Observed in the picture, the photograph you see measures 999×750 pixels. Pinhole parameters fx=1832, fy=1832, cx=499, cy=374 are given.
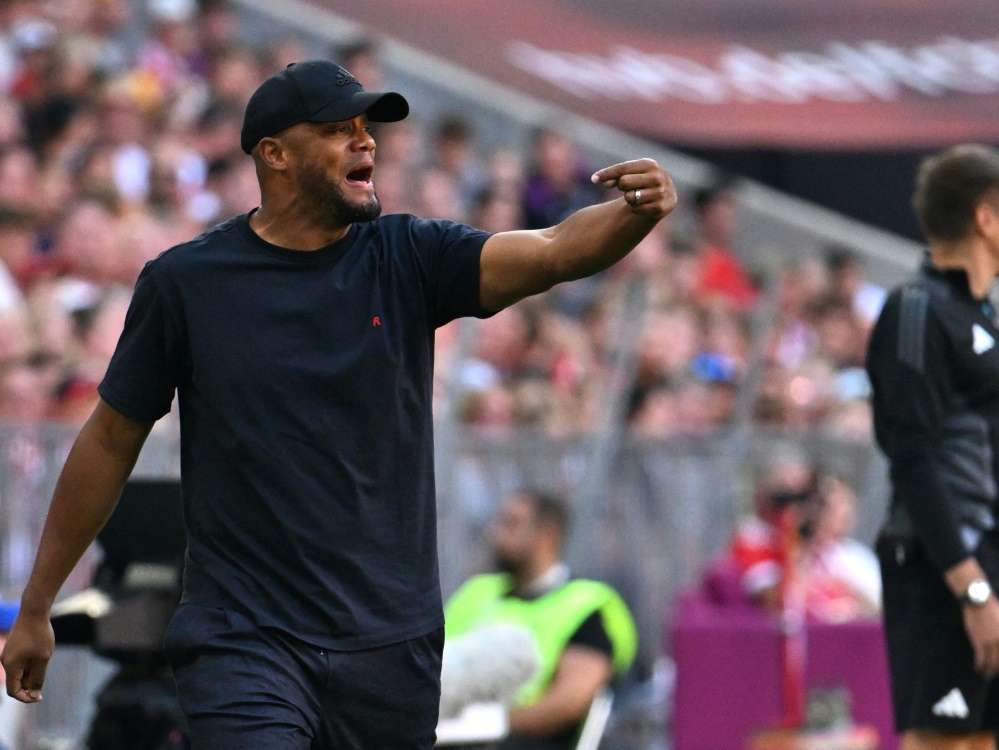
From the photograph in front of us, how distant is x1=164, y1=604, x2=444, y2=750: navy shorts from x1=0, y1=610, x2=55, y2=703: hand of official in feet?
1.29

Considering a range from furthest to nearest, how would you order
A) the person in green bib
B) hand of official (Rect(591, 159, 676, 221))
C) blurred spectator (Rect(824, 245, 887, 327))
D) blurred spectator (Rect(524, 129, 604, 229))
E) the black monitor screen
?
blurred spectator (Rect(824, 245, 887, 327)) < blurred spectator (Rect(524, 129, 604, 229)) < the person in green bib < the black monitor screen < hand of official (Rect(591, 159, 676, 221))

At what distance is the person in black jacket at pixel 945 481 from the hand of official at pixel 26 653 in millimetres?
2297

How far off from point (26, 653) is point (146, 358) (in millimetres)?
758

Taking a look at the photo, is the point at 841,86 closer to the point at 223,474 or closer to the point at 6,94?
the point at 6,94

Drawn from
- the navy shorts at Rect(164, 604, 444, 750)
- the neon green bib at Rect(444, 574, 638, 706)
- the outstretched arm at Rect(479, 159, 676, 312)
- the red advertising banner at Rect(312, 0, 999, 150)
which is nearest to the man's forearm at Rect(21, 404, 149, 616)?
the navy shorts at Rect(164, 604, 444, 750)

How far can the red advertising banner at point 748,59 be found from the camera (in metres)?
12.7

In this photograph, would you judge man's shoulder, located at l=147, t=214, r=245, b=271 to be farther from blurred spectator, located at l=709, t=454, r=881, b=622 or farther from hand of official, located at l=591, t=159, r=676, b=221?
blurred spectator, located at l=709, t=454, r=881, b=622

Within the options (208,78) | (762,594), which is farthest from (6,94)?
(762,594)

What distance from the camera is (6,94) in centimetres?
1060

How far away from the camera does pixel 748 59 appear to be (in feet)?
43.7

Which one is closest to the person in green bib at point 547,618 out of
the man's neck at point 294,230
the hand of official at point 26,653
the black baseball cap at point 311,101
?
the hand of official at point 26,653

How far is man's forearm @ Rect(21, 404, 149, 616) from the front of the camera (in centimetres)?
413

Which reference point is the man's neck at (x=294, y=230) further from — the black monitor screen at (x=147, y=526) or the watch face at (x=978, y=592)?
the watch face at (x=978, y=592)

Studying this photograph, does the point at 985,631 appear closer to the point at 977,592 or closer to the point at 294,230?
the point at 977,592
